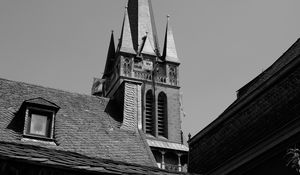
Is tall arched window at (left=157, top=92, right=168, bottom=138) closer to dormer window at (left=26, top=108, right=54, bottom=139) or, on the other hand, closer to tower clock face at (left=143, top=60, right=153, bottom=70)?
tower clock face at (left=143, top=60, right=153, bottom=70)

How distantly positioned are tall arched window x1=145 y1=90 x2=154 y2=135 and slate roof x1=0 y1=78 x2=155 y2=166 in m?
36.4

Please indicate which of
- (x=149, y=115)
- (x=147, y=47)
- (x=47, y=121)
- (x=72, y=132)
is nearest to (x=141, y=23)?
(x=147, y=47)

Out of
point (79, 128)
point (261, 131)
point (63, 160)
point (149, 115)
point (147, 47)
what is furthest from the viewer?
point (147, 47)

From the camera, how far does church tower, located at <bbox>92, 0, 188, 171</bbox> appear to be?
5172 centimetres

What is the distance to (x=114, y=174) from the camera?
6164 mm

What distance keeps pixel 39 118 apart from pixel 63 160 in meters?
8.62

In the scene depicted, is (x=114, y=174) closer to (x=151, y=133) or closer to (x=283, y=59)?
(x=283, y=59)

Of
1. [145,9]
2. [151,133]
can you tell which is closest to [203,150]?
[151,133]

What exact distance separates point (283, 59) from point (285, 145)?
3783 millimetres

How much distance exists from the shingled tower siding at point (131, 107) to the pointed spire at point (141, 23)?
43.0 meters

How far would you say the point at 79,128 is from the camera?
597 inches

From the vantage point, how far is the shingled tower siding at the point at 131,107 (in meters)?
16.6

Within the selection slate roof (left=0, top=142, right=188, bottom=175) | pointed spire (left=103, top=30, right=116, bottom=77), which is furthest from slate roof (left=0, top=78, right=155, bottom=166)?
pointed spire (left=103, top=30, right=116, bottom=77)

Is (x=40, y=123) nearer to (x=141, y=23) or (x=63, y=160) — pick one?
(x=63, y=160)
